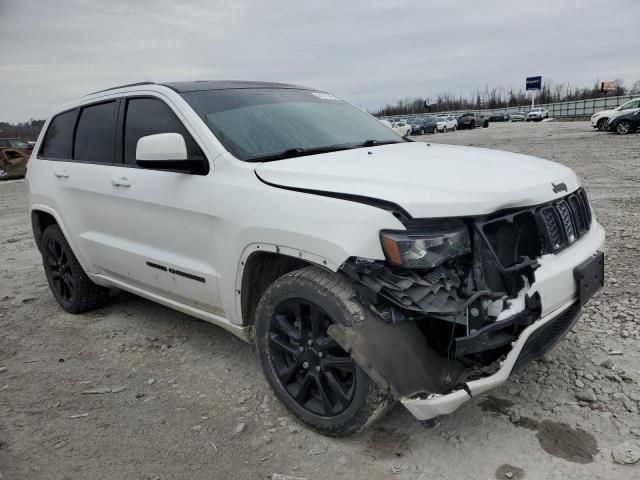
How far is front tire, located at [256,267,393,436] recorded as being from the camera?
239 cm

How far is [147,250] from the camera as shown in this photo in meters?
3.47

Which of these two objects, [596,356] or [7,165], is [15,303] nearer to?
[596,356]

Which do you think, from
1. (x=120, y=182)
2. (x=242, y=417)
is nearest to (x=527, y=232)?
(x=242, y=417)

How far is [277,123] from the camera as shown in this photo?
3.28 meters

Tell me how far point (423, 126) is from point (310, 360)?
4209cm

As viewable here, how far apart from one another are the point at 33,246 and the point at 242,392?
5958 mm

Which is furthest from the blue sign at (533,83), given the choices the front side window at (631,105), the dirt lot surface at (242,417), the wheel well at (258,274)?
the wheel well at (258,274)

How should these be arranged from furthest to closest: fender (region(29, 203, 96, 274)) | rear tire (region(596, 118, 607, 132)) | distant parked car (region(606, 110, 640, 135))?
rear tire (region(596, 118, 607, 132))
distant parked car (region(606, 110, 640, 135))
fender (region(29, 203, 96, 274))

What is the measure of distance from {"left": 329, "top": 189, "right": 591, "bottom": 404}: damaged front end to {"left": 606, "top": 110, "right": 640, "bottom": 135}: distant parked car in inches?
899

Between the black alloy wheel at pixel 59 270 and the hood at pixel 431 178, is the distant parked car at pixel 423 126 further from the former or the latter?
the hood at pixel 431 178

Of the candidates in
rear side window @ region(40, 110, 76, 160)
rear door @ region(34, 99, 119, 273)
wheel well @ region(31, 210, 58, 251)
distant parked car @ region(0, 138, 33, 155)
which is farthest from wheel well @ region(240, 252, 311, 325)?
distant parked car @ region(0, 138, 33, 155)

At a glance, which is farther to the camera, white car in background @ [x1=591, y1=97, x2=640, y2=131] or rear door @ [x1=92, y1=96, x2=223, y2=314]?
white car in background @ [x1=591, y1=97, x2=640, y2=131]

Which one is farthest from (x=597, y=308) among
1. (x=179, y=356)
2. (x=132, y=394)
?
(x=132, y=394)

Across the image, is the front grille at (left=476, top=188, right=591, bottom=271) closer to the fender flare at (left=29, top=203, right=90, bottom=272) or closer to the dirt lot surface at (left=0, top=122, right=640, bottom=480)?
the dirt lot surface at (left=0, top=122, right=640, bottom=480)
